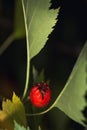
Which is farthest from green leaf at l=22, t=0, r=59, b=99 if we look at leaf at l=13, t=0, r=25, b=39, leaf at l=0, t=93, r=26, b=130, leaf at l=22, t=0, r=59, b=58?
leaf at l=13, t=0, r=25, b=39

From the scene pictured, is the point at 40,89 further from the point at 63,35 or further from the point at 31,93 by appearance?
the point at 63,35

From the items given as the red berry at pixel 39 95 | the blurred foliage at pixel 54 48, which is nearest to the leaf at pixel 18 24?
the blurred foliage at pixel 54 48

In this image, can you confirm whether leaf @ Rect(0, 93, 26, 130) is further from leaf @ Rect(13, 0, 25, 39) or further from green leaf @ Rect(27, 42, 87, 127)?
leaf @ Rect(13, 0, 25, 39)

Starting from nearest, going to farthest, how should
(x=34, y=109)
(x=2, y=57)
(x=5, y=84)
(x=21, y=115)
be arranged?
(x=21, y=115) < (x=34, y=109) < (x=5, y=84) < (x=2, y=57)

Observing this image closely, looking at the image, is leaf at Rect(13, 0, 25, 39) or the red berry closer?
the red berry

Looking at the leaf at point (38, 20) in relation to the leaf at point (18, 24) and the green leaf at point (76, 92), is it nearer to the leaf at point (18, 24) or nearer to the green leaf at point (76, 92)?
the green leaf at point (76, 92)

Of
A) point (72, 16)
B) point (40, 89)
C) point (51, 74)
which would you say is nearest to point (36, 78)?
point (40, 89)
